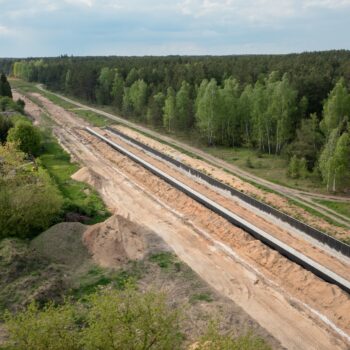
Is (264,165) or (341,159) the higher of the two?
(341,159)

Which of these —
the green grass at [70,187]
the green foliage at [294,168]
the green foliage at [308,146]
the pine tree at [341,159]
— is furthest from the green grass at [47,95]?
the pine tree at [341,159]

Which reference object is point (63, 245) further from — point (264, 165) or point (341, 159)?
point (264, 165)

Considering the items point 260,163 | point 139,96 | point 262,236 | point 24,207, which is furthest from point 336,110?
point 139,96

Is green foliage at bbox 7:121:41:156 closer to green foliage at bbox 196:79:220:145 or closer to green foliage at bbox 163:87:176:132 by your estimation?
green foliage at bbox 196:79:220:145

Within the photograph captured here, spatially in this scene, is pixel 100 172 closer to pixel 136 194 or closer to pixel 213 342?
pixel 136 194

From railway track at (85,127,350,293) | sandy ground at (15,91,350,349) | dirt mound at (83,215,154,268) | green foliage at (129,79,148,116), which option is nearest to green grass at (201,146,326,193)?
railway track at (85,127,350,293)

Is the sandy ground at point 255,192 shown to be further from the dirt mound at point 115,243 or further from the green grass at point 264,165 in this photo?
the dirt mound at point 115,243
